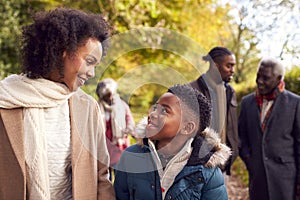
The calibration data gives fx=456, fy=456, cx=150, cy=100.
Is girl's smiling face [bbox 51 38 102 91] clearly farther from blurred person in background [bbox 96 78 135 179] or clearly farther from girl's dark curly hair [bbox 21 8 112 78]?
blurred person in background [bbox 96 78 135 179]

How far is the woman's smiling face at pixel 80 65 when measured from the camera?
228 cm

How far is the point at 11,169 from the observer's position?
216 centimetres

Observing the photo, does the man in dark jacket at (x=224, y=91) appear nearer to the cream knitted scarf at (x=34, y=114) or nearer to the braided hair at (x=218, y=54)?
the braided hair at (x=218, y=54)

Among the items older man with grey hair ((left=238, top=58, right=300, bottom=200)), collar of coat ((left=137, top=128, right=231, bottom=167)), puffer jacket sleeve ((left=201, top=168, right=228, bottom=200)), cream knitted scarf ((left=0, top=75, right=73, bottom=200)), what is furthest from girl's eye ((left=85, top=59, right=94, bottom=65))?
older man with grey hair ((left=238, top=58, right=300, bottom=200))

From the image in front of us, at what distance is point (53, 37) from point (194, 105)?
874 mm

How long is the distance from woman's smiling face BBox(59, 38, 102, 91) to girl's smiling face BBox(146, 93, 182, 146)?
17.1 inches

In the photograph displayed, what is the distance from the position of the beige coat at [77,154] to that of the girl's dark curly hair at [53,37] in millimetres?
231

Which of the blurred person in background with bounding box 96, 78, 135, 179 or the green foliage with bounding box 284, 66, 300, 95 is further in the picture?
the green foliage with bounding box 284, 66, 300, 95

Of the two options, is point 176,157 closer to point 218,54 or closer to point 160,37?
point 218,54

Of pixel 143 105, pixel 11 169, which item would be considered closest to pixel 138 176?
pixel 11 169

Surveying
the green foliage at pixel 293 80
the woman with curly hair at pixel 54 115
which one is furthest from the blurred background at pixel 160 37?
the woman with curly hair at pixel 54 115

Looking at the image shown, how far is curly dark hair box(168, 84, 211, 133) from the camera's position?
258 cm

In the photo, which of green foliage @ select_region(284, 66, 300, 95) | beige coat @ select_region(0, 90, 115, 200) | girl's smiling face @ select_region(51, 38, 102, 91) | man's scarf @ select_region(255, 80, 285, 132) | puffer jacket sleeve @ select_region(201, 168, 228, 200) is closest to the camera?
beige coat @ select_region(0, 90, 115, 200)

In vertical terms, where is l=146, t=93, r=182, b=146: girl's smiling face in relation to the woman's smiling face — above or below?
below
